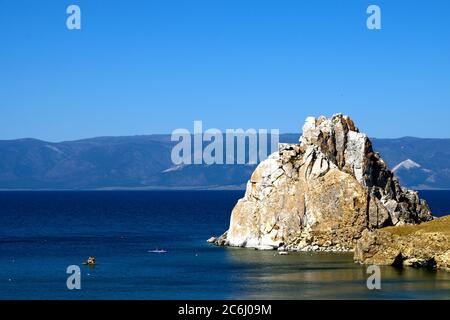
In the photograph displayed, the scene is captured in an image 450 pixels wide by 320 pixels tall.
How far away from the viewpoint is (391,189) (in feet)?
513

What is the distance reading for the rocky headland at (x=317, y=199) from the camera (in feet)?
453

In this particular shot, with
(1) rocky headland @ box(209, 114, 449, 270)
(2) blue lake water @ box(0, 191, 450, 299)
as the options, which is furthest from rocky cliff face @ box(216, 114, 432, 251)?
(2) blue lake water @ box(0, 191, 450, 299)

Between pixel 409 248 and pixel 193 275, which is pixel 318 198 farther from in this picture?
pixel 193 275

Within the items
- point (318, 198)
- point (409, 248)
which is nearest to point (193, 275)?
point (409, 248)

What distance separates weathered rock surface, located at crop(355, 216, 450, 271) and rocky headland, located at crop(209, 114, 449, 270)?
15132 mm

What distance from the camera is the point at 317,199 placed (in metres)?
140

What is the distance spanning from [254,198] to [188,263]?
25482mm

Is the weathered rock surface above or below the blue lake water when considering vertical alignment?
above

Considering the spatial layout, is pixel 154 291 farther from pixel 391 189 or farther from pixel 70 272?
pixel 391 189

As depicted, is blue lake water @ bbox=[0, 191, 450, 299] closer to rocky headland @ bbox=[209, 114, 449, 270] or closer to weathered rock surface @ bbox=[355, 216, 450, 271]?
weathered rock surface @ bbox=[355, 216, 450, 271]

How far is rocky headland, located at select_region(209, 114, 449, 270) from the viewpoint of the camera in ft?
453

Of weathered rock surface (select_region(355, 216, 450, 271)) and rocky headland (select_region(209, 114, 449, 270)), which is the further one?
rocky headland (select_region(209, 114, 449, 270))

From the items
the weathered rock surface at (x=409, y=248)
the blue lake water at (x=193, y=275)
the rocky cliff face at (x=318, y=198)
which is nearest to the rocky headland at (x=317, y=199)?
the rocky cliff face at (x=318, y=198)

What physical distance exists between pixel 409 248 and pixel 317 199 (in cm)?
2761
